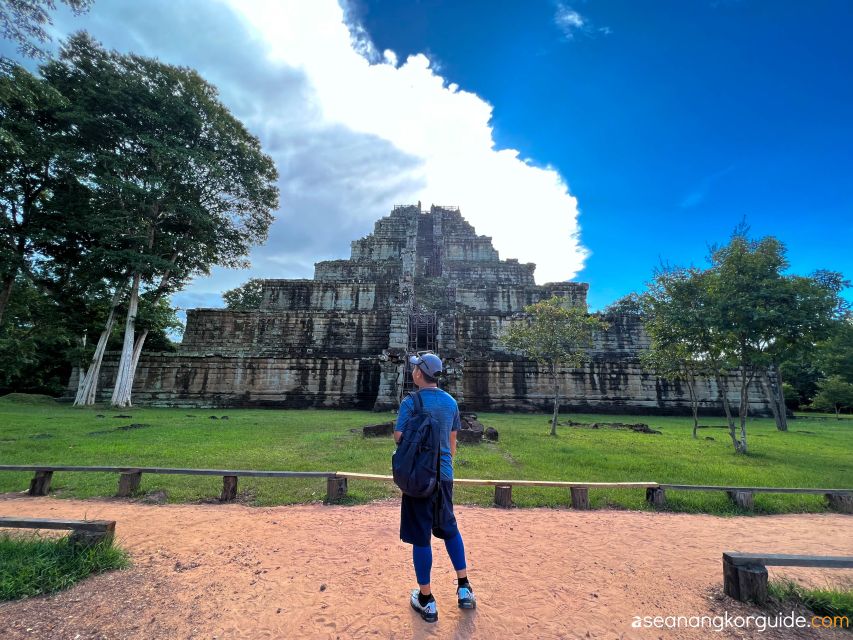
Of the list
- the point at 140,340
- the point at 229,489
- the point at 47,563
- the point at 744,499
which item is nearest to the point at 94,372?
the point at 140,340

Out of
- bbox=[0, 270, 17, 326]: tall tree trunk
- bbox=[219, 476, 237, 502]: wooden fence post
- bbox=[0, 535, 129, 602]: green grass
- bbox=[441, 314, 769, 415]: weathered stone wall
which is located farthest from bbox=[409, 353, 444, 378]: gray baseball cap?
bbox=[0, 270, 17, 326]: tall tree trunk

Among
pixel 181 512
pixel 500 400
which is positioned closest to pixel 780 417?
pixel 500 400

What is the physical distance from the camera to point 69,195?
59.1 ft

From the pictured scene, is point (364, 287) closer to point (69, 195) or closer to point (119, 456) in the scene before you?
point (69, 195)

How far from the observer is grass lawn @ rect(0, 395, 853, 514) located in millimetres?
6070

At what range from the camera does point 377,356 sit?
866 inches

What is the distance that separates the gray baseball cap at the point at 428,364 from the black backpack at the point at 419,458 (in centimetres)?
35

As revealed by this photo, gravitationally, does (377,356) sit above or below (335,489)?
above

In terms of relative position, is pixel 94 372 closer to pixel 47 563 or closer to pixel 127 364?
pixel 127 364

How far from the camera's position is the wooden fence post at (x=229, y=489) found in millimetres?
5742

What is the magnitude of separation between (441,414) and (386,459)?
5808 millimetres

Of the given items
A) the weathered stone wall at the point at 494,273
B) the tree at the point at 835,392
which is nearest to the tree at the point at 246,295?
the weathered stone wall at the point at 494,273

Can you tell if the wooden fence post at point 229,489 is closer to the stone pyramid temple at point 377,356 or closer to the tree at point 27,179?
the stone pyramid temple at point 377,356

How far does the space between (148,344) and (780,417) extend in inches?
1483
